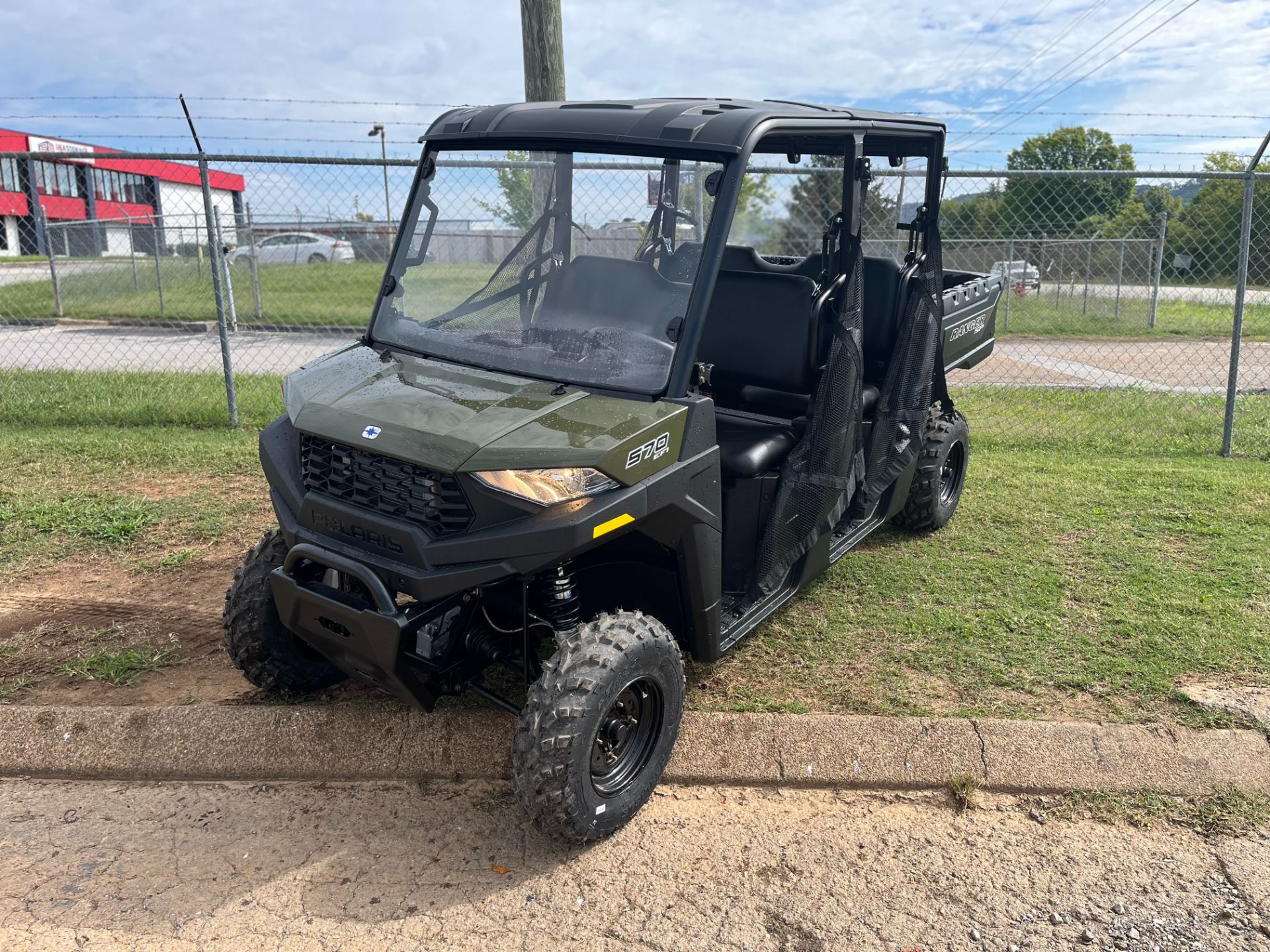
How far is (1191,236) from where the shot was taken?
1530 centimetres

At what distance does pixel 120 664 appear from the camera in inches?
164

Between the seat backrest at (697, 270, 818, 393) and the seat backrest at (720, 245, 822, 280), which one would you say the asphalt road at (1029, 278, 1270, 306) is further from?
the seat backrest at (697, 270, 818, 393)

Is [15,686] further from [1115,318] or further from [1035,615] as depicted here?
[1115,318]

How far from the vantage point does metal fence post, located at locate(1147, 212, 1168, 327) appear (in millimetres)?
13578

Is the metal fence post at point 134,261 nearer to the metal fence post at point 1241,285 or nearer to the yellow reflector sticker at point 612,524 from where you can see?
the metal fence post at point 1241,285

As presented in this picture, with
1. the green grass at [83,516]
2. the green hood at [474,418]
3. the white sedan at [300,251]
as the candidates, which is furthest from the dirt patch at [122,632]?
the white sedan at [300,251]

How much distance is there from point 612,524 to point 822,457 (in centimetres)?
136

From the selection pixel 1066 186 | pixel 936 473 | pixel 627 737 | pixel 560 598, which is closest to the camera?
pixel 560 598

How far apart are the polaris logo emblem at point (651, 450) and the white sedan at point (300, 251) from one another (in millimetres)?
11944

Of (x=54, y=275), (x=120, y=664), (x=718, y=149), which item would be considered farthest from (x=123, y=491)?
(x=54, y=275)

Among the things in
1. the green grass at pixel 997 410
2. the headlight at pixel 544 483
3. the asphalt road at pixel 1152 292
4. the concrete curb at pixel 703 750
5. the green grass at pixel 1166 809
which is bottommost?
the green grass at pixel 1166 809

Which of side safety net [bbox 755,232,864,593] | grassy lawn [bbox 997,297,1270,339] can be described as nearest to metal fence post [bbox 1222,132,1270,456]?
side safety net [bbox 755,232,864,593]

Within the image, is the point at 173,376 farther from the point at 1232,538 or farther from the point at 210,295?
the point at 1232,538

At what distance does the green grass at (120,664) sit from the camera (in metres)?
4.11
